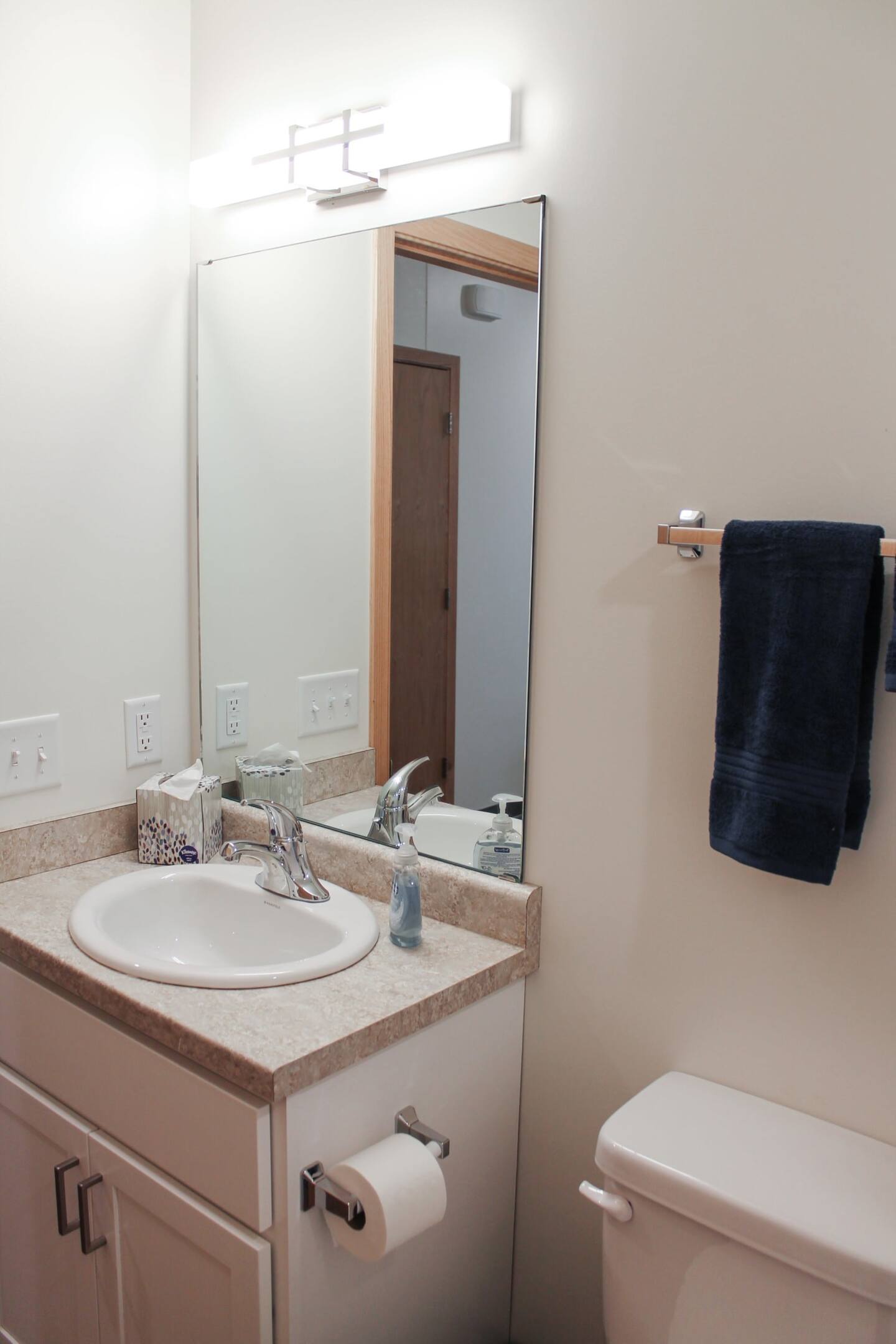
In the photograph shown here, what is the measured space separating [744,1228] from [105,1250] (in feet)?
2.84

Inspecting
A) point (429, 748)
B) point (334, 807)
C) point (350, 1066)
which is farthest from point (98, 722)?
point (350, 1066)

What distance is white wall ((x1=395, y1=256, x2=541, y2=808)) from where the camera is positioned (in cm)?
139

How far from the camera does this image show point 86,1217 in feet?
4.51

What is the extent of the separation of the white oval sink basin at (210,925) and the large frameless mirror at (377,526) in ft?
0.61

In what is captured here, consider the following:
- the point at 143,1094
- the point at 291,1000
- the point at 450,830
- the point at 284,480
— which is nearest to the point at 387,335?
the point at 284,480

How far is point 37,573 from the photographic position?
5.39 ft

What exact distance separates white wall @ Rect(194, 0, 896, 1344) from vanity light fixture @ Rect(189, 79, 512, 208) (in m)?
0.03

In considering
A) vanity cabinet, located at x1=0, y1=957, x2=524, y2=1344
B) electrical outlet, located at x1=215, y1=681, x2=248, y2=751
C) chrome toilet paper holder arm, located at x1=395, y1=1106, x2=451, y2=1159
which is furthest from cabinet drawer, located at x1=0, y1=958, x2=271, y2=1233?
electrical outlet, located at x1=215, y1=681, x2=248, y2=751

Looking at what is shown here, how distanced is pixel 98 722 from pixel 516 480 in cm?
86

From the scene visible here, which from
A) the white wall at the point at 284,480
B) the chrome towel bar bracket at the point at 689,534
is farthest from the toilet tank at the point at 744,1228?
the white wall at the point at 284,480

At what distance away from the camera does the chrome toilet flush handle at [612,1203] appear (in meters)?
1.14

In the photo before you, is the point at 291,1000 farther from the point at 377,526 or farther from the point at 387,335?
the point at 387,335

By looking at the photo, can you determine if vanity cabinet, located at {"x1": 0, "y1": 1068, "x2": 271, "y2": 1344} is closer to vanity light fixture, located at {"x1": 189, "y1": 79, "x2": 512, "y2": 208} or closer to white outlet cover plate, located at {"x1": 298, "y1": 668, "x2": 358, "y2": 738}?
white outlet cover plate, located at {"x1": 298, "y1": 668, "x2": 358, "y2": 738}

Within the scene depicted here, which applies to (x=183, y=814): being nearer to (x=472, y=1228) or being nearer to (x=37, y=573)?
(x=37, y=573)
